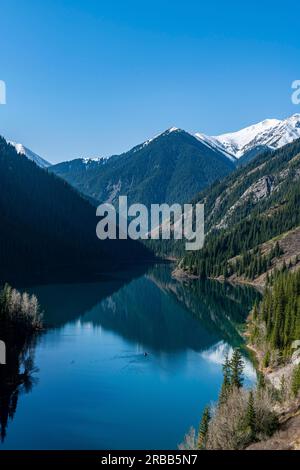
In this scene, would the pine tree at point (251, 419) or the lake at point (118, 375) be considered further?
the lake at point (118, 375)

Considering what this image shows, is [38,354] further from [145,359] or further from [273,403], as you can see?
[273,403]

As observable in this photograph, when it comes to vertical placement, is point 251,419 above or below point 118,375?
below

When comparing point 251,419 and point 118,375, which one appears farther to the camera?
point 118,375

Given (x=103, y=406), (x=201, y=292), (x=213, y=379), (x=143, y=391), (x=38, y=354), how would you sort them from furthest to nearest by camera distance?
(x=201, y=292) < (x=38, y=354) < (x=213, y=379) < (x=143, y=391) < (x=103, y=406)

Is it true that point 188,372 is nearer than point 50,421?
No

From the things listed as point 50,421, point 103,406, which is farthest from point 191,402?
point 50,421

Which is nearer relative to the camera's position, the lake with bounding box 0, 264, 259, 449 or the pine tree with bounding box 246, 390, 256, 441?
the pine tree with bounding box 246, 390, 256, 441
